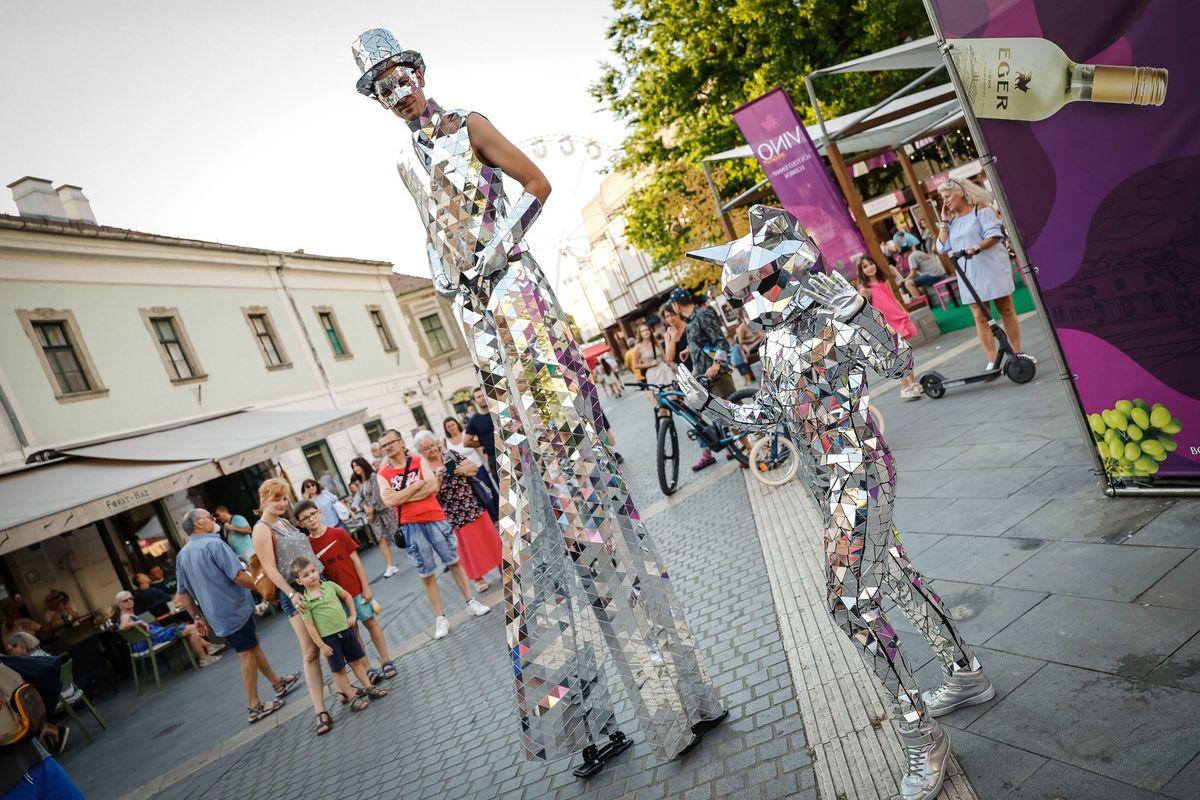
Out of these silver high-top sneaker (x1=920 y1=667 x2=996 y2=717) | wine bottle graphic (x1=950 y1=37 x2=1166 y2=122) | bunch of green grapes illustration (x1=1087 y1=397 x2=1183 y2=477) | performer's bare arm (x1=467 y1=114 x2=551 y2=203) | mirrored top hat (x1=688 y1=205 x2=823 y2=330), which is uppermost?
performer's bare arm (x1=467 y1=114 x2=551 y2=203)

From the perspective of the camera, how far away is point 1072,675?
253 centimetres

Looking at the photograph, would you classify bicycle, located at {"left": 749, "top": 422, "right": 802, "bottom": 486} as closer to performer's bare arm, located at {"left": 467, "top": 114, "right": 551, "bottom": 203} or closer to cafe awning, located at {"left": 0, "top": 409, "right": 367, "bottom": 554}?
performer's bare arm, located at {"left": 467, "top": 114, "right": 551, "bottom": 203}

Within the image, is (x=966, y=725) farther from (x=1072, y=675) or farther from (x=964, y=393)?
(x=964, y=393)

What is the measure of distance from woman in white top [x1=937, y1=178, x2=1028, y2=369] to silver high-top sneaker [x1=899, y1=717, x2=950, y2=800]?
528 cm

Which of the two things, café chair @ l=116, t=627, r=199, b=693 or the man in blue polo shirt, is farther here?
café chair @ l=116, t=627, r=199, b=693

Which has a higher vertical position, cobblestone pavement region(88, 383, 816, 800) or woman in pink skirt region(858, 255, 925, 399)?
woman in pink skirt region(858, 255, 925, 399)

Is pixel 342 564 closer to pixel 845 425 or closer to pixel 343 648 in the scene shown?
pixel 343 648

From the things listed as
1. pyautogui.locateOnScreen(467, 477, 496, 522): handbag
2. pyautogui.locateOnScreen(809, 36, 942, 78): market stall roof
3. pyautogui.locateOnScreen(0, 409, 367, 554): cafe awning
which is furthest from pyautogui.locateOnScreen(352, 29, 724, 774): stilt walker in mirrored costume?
pyautogui.locateOnScreen(0, 409, 367, 554): cafe awning

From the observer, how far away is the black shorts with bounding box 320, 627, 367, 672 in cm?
538

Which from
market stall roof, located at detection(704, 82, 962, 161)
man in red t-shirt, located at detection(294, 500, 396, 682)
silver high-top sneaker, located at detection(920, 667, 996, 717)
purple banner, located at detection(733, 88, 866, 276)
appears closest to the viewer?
silver high-top sneaker, located at detection(920, 667, 996, 717)

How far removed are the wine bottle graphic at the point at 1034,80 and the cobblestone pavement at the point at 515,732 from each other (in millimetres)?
2802

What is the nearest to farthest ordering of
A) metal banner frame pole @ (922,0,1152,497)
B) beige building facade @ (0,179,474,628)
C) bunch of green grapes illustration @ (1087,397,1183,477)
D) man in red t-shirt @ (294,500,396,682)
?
bunch of green grapes illustration @ (1087,397,1183,477), metal banner frame pole @ (922,0,1152,497), man in red t-shirt @ (294,500,396,682), beige building facade @ (0,179,474,628)

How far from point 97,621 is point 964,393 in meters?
13.9

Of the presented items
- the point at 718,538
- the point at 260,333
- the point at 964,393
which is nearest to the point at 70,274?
the point at 260,333
